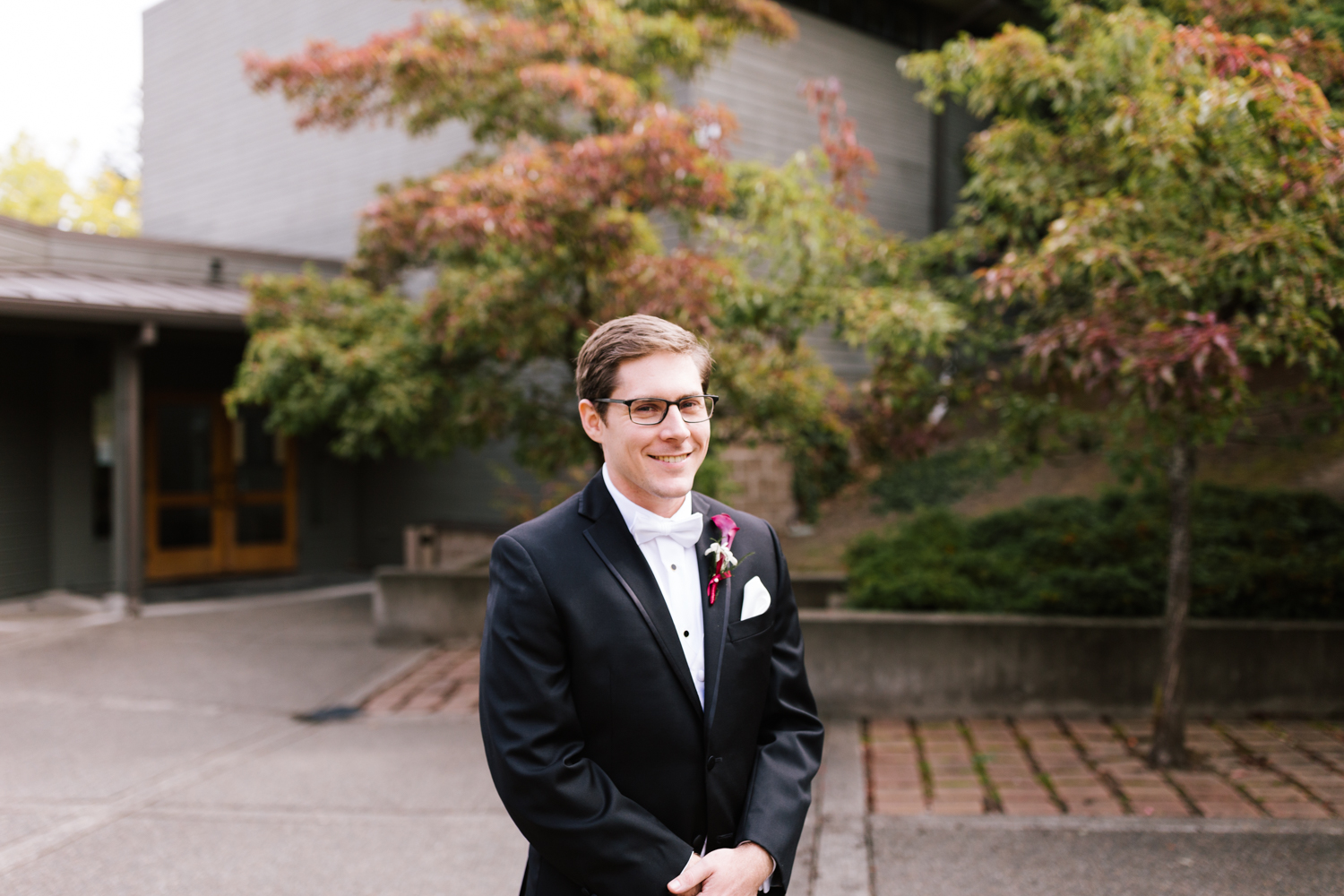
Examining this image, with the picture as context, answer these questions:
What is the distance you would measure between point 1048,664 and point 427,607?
507 centimetres

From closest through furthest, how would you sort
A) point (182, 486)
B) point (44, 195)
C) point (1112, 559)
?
point (1112, 559) → point (182, 486) → point (44, 195)

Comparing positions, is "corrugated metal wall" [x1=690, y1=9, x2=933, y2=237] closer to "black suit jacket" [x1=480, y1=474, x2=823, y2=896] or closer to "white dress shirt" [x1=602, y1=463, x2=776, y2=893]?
"white dress shirt" [x1=602, y1=463, x2=776, y2=893]

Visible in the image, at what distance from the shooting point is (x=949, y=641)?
5996 millimetres

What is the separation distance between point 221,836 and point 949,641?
13.7 feet

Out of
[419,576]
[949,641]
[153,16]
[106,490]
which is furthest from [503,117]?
[153,16]

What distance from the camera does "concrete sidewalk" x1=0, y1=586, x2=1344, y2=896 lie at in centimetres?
391

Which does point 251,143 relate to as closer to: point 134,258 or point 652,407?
point 134,258

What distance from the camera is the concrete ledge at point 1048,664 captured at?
18.7 feet

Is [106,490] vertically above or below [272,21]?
below

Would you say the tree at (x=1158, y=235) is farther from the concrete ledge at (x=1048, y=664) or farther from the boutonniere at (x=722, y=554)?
the boutonniere at (x=722, y=554)

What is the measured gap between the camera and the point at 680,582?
6.60ft

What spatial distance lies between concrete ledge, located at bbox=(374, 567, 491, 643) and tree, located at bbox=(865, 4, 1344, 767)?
440cm

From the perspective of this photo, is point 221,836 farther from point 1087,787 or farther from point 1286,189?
point 1286,189

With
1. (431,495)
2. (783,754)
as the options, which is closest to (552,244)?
(783,754)
